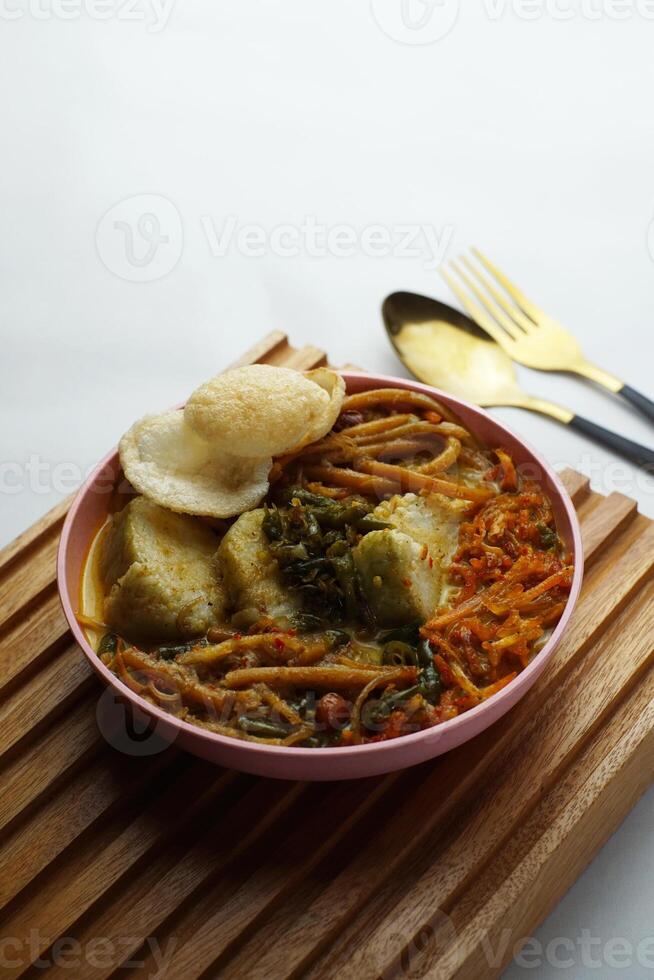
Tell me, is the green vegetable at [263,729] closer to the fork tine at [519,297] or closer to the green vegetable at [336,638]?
the green vegetable at [336,638]

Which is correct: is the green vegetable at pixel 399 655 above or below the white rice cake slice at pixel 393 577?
below

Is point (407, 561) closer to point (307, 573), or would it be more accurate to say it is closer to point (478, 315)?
point (307, 573)

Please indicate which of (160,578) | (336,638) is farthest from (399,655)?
(160,578)

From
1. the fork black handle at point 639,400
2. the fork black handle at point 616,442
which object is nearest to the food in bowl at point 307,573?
the fork black handle at point 616,442

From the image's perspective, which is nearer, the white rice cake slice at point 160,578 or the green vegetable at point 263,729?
the green vegetable at point 263,729

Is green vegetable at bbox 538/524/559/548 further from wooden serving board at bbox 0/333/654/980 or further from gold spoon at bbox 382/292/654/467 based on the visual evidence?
gold spoon at bbox 382/292/654/467

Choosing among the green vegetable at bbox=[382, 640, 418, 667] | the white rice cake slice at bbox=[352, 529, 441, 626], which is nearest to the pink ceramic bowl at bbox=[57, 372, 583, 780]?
the green vegetable at bbox=[382, 640, 418, 667]
